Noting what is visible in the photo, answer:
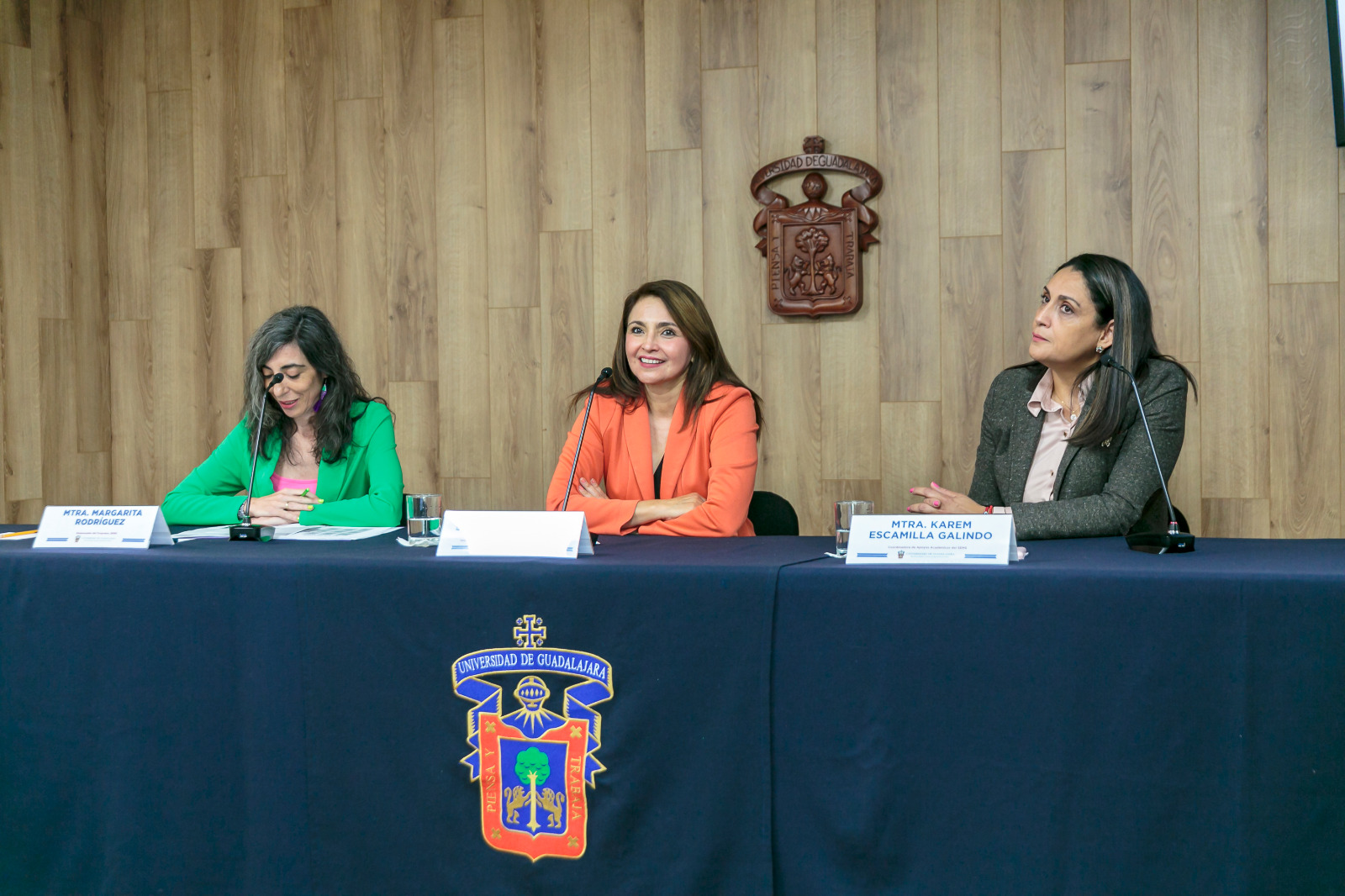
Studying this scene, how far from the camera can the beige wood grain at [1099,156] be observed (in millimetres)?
2943

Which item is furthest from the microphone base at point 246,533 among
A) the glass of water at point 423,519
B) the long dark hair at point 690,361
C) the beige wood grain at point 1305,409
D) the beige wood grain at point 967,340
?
the beige wood grain at point 1305,409

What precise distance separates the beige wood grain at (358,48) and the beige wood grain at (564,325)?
85 cm

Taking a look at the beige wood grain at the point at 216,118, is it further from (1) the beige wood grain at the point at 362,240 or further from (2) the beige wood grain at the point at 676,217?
(2) the beige wood grain at the point at 676,217

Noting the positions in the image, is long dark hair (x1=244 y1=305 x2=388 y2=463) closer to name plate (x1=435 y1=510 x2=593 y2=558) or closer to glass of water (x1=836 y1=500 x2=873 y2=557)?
name plate (x1=435 y1=510 x2=593 y2=558)

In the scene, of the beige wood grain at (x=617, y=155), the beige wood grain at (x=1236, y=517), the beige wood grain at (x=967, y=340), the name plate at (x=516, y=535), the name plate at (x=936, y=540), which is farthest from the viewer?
the beige wood grain at (x=617, y=155)

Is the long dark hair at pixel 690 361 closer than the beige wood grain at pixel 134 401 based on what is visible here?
Yes

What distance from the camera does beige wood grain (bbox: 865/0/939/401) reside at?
10.1 feet

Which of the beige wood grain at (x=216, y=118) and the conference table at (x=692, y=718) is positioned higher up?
the beige wood grain at (x=216, y=118)

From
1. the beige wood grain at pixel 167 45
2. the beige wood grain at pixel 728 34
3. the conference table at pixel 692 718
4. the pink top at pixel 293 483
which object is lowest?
the conference table at pixel 692 718

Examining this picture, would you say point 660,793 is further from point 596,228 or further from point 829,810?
point 596,228

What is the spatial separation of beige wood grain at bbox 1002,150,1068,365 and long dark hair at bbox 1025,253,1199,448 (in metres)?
0.82

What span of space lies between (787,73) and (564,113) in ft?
2.47

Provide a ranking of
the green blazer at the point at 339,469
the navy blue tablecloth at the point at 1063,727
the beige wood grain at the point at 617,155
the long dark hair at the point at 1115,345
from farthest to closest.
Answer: the beige wood grain at the point at 617,155 → the green blazer at the point at 339,469 → the long dark hair at the point at 1115,345 → the navy blue tablecloth at the point at 1063,727

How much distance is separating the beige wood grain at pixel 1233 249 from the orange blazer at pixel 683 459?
1.51 meters
